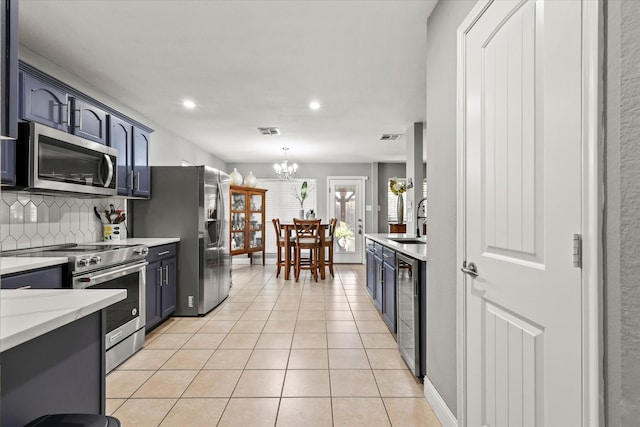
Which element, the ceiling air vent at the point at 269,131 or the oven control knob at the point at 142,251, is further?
the ceiling air vent at the point at 269,131

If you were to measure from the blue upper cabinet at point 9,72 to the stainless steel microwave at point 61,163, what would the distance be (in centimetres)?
159

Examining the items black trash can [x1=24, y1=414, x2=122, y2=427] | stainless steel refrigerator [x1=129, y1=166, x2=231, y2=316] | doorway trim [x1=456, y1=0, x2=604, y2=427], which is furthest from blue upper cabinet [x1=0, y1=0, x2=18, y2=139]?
stainless steel refrigerator [x1=129, y1=166, x2=231, y2=316]

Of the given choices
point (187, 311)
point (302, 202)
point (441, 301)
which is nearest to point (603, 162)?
point (441, 301)

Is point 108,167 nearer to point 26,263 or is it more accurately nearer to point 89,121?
point 89,121

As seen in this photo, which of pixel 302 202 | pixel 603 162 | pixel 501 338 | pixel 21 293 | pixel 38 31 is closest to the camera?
pixel 603 162

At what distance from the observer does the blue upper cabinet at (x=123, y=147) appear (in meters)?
3.28

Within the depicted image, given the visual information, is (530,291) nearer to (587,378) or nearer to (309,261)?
(587,378)

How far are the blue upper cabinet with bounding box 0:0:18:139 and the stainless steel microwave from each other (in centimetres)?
159

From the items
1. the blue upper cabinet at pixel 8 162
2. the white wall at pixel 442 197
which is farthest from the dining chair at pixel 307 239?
the blue upper cabinet at pixel 8 162

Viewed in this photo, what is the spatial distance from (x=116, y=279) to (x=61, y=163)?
0.93 m

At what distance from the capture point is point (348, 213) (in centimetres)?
830

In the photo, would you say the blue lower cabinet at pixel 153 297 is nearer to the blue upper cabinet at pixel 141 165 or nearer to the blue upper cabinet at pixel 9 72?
the blue upper cabinet at pixel 141 165

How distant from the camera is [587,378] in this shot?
924mm

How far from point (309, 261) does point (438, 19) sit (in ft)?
17.0
